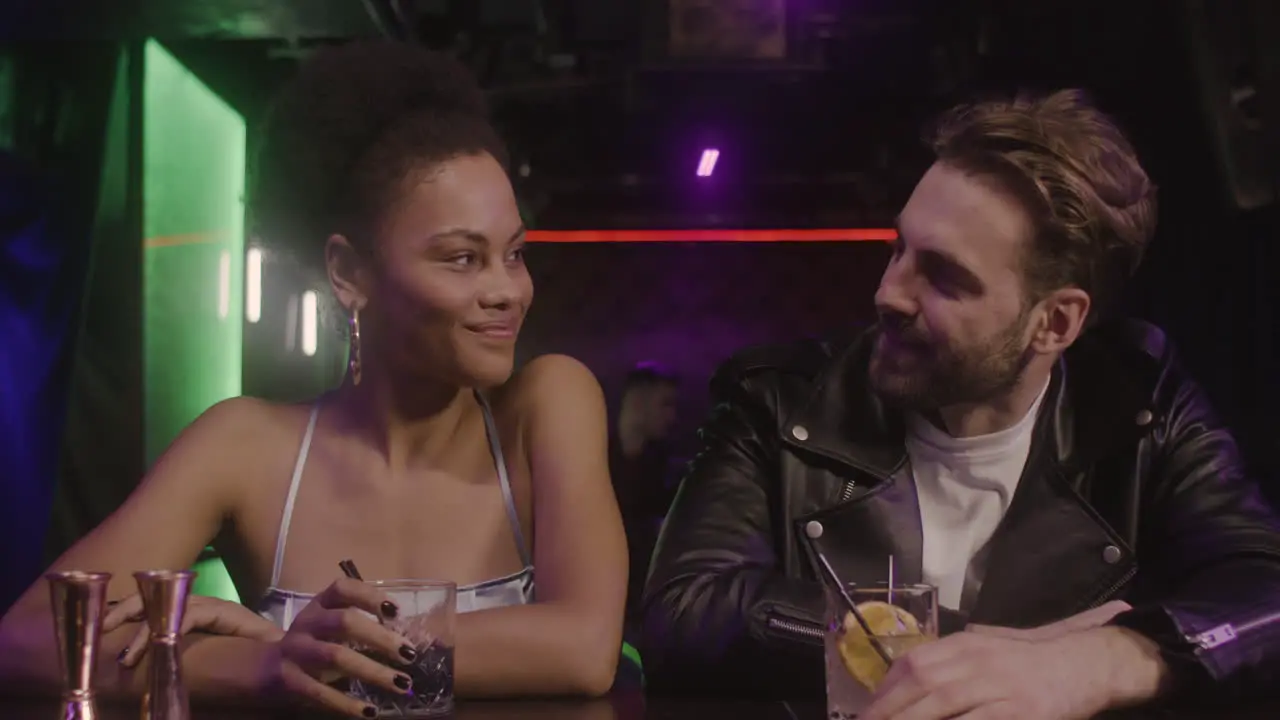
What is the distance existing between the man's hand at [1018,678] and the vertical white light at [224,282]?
5361 mm

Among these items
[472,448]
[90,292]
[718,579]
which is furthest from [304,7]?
[718,579]

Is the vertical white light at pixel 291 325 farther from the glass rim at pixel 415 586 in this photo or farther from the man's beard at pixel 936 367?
the glass rim at pixel 415 586

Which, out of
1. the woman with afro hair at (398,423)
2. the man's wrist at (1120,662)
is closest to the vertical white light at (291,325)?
the woman with afro hair at (398,423)

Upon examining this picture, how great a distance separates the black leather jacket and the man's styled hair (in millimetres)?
182

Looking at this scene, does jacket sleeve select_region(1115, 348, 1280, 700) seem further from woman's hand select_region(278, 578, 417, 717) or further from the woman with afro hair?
woman's hand select_region(278, 578, 417, 717)

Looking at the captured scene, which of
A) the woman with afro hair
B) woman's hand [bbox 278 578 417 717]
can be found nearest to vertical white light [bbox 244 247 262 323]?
the woman with afro hair

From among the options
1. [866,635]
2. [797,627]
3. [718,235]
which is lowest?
[797,627]

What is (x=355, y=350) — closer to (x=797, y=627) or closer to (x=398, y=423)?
(x=398, y=423)

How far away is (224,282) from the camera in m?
6.15

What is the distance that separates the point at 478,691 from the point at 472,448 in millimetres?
507

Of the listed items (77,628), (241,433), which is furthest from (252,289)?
(77,628)

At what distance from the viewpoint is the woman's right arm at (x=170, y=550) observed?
4.85 ft

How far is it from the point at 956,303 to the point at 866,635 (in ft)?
2.81

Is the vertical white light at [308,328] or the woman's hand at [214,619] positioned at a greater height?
the vertical white light at [308,328]
